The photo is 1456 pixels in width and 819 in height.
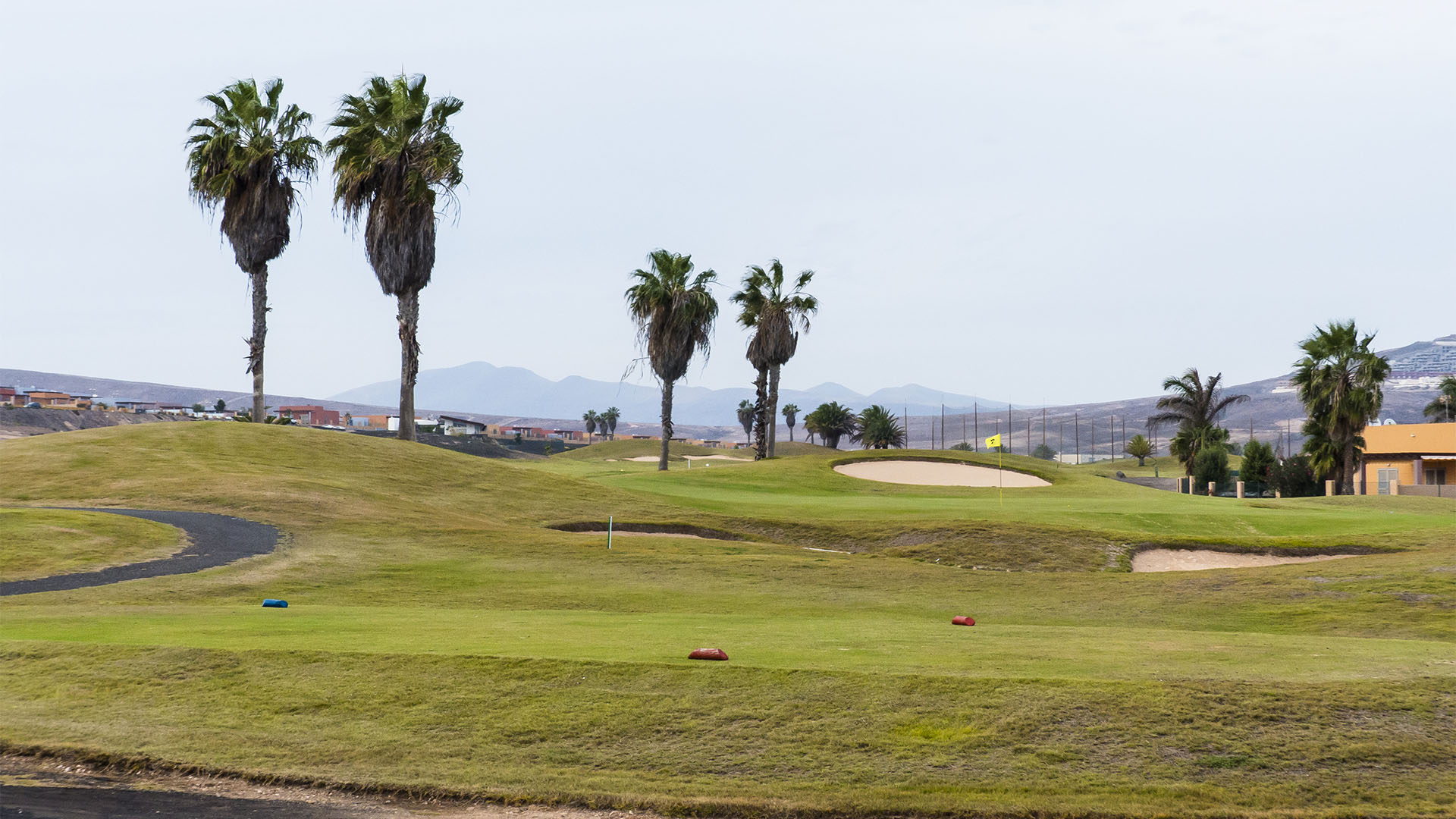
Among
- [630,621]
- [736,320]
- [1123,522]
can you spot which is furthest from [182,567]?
[736,320]

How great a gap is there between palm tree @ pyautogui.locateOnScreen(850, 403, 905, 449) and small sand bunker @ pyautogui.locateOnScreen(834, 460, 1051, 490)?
53.9 m

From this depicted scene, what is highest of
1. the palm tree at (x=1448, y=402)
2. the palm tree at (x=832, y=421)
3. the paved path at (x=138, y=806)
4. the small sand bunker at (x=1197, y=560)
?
the palm tree at (x=1448, y=402)

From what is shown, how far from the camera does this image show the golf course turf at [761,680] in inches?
347

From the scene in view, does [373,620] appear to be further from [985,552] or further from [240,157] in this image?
[240,157]

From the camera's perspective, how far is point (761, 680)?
10.6m

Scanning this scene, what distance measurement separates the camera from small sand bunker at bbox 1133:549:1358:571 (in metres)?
29.2

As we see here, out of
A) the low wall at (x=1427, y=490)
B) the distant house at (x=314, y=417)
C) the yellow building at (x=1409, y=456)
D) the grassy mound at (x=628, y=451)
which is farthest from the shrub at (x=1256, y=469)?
the distant house at (x=314, y=417)

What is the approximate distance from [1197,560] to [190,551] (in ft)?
87.2

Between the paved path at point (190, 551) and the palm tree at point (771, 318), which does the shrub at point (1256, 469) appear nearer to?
the palm tree at point (771, 318)

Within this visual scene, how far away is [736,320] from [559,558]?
52.8 meters

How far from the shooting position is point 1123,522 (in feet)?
116

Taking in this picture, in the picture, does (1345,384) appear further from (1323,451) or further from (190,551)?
(190,551)

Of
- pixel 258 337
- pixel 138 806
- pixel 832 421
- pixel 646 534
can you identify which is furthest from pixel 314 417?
pixel 138 806

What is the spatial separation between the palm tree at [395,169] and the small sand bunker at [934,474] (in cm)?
2498
